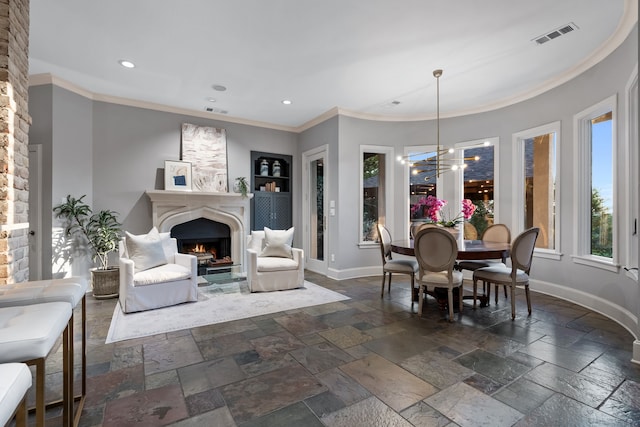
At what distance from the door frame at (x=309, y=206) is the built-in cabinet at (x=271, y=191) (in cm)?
36

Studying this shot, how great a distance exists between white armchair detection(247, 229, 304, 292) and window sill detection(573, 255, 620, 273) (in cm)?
353

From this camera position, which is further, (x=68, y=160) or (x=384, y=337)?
(x=68, y=160)

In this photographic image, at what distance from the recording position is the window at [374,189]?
5.63 metres

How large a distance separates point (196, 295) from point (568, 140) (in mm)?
5106

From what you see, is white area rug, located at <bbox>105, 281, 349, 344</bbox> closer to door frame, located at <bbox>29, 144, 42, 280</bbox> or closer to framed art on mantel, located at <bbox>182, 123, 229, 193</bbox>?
door frame, located at <bbox>29, 144, 42, 280</bbox>

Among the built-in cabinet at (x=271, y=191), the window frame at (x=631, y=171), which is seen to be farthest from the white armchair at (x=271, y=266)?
the window frame at (x=631, y=171)

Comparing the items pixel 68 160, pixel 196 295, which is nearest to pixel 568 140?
pixel 196 295

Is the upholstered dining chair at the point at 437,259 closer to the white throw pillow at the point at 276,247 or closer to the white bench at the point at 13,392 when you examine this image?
the white throw pillow at the point at 276,247

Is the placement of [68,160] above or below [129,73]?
below

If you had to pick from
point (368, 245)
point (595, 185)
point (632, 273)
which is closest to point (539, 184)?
point (595, 185)

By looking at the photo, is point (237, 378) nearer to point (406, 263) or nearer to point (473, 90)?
point (406, 263)

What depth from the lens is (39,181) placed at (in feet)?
13.4

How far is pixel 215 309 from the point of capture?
3.64 meters

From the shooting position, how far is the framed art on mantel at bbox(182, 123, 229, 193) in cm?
534
